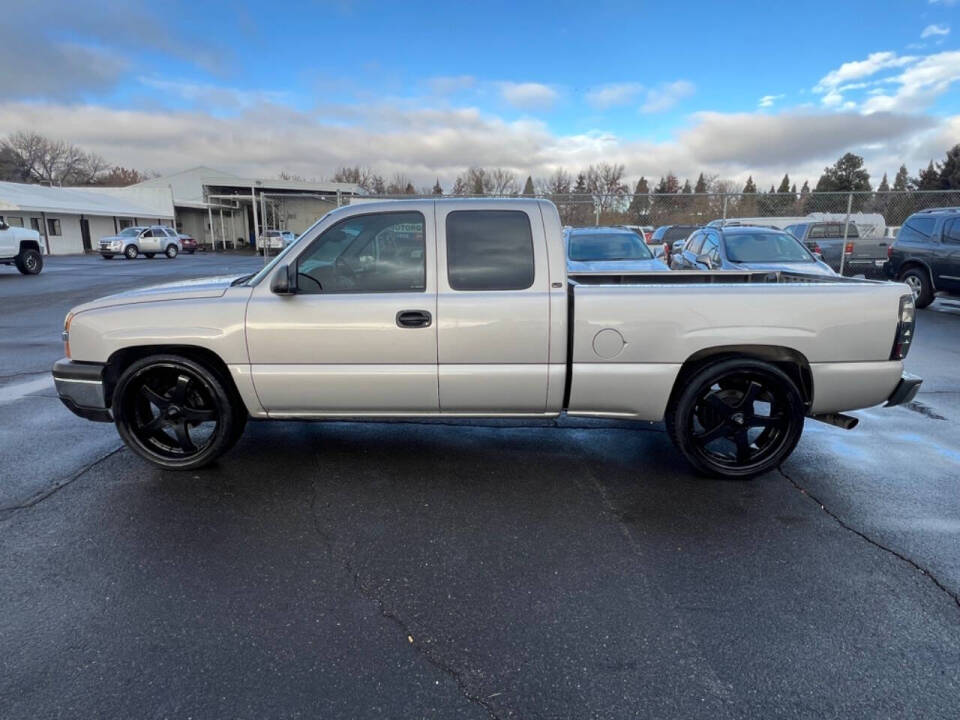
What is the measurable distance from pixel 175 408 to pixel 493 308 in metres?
2.34

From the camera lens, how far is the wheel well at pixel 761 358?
3.65 meters

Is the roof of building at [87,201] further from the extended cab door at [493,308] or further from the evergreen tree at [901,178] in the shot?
the evergreen tree at [901,178]

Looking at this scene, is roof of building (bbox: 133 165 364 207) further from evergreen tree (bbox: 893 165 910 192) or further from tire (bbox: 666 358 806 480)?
evergreen tree (bbox: 893 165 910 192)

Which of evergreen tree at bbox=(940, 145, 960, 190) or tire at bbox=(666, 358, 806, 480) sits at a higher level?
evergreen tree at bbox=(940, 145, 960, 190)

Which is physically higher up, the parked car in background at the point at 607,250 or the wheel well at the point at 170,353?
the parked car in background at the point at 607,250

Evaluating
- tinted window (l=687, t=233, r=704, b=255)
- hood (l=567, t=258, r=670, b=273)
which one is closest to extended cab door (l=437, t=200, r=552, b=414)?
hood (l=567, t=258, r=670, b=273)

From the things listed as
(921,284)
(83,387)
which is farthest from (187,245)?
(921,284)

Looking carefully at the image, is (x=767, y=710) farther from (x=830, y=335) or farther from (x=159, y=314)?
(x=159, y=314)

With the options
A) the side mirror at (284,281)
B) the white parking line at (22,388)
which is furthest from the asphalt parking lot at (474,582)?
the white parking line at (22,388)

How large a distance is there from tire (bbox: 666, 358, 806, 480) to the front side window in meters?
2.01

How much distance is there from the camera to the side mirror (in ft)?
11.5

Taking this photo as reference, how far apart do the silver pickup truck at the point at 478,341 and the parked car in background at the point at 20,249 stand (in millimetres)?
20755

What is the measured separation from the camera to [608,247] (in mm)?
9219

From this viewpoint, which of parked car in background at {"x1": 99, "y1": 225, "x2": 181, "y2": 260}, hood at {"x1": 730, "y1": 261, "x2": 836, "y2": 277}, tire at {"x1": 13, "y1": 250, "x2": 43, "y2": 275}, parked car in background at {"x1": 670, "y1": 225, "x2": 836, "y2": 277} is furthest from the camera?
parked car in background at {"x1": 99, "y1": 225, "x2": 181, "y2": 260}
